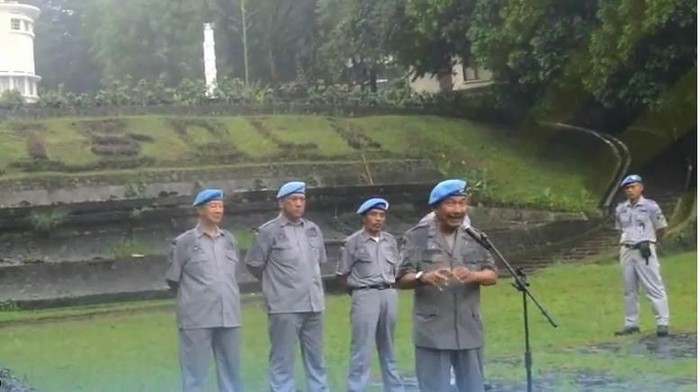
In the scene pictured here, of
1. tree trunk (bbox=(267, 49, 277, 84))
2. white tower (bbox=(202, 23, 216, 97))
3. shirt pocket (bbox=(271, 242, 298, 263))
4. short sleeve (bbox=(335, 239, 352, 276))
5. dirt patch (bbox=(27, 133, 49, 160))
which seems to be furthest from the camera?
tree trunk (bbox=(267, 49, 277, 84))

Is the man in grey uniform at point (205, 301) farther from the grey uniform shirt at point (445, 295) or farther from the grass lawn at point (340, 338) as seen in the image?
the grey uniform shirt at point (445, 295)

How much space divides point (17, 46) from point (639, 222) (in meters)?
24.1

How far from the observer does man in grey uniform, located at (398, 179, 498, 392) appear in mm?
5238

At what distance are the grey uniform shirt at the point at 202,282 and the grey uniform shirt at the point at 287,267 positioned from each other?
0.82 ft

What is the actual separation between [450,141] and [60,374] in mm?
13825

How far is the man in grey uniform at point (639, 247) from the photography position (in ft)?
31.5

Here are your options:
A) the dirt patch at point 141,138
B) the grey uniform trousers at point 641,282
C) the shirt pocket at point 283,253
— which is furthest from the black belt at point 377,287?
the dirt patch at point 141,138

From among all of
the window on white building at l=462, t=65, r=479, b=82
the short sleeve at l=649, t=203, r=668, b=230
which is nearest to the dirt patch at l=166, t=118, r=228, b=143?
the window on white building at l=462, t=65, r=479, b=82

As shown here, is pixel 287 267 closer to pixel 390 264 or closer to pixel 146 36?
pixel 390 264

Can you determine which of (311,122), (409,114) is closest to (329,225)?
(311,122)

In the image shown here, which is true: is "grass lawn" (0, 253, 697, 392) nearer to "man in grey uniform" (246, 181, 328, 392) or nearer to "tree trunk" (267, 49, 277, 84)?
"man in grey uniform" (246, 181, 328, 392)

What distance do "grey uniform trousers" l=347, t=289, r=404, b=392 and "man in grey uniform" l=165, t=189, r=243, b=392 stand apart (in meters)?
0.81

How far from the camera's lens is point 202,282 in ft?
22.9

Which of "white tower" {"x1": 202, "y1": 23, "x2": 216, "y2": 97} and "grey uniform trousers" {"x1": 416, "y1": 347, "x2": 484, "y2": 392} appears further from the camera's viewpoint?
"white tower" {"x1": 202, "y1": 23, "x2": 216, "y2": 97}
